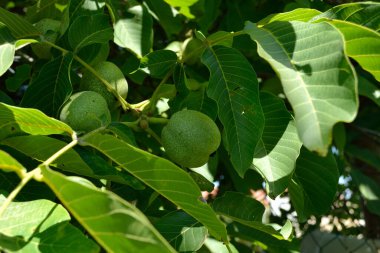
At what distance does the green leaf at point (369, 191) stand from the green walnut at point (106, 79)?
1505mm

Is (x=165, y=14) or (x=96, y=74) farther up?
(x=96, y=74)

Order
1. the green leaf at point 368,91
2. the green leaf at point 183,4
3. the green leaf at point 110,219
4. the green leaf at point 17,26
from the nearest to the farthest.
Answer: the green leaf at point 110,219 → the green leaf at point 17,26 → the green leaf at point 183,4 → the green leaf at point 368,91

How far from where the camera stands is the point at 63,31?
1.33 metres

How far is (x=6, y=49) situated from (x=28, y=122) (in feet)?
0.71

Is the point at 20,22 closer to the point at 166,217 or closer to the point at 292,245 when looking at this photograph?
the point at 166,217

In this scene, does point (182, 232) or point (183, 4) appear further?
point (183, 4)

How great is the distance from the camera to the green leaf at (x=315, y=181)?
1.38m

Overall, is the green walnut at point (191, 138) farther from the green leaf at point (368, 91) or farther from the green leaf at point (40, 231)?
the green leaf at point (368, 91)

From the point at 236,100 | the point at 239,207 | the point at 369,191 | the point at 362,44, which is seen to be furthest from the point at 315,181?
the point at 369,191

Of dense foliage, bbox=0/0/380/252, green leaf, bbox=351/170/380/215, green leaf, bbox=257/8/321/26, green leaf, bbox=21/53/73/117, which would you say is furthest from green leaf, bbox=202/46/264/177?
green leaf, bbox=351/170/380/215

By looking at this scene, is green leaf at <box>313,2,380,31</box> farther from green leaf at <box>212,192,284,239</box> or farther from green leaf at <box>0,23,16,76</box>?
green leaf at <box>0,23,16,76</box>

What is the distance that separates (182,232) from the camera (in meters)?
1.20

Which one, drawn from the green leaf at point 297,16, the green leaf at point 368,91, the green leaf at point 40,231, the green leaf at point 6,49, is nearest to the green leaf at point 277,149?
the green leaf at point 297,16

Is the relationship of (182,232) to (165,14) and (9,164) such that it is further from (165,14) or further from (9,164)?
(165,14)
